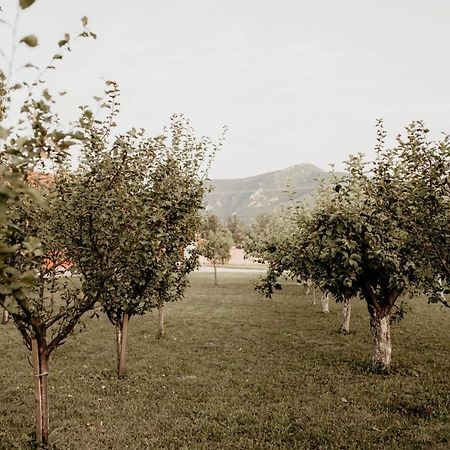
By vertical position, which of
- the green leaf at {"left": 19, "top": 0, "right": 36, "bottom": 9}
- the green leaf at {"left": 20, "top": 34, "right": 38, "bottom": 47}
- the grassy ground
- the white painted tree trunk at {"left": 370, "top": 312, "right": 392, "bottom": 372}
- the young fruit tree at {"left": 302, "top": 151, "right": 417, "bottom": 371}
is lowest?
the grassy ground

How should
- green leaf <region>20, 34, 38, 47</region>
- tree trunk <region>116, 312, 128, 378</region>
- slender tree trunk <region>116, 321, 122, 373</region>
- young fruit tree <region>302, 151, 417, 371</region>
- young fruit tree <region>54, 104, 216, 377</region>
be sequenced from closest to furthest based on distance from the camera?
green leaf <region>20, 34, 38, 47</region>, young fruit tree <region>54, 104, 216, 377</region>, young fruit tree <region>302, 151, 417, 371</region>, tree trunk <region>116, 312, 128, 378</region>, slender tree trunk <region>116, 321, 122, 373</region>

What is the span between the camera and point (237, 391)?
13664 mm

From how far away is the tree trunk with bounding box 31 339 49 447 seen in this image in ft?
30.5

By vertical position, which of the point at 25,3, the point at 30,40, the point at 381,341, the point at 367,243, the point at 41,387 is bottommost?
the point at 381,341

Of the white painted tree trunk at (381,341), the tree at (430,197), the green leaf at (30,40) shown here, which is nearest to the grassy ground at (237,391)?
the white painted tree trunk at (381,341)

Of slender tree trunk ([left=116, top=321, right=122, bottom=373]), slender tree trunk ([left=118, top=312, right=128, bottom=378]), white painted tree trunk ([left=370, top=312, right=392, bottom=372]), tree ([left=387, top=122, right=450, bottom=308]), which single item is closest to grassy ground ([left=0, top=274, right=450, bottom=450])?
slender tree trunk ([left=118, top=312, right=128, bottom=378])

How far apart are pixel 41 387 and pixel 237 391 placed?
6.26 meters

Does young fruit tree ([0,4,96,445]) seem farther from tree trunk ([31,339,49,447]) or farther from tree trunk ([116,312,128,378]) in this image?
tree trunk ([116,312,128,378])

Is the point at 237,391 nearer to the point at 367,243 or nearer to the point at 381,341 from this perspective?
the point at 381,341

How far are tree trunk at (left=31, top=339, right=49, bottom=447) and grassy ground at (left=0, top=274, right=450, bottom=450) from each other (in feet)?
1.67

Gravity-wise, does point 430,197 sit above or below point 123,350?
above

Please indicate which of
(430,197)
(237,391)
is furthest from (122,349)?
(430,197)

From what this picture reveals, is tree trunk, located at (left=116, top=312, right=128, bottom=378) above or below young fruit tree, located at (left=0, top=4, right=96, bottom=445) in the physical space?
below

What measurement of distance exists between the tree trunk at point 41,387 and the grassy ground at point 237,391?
51cm
